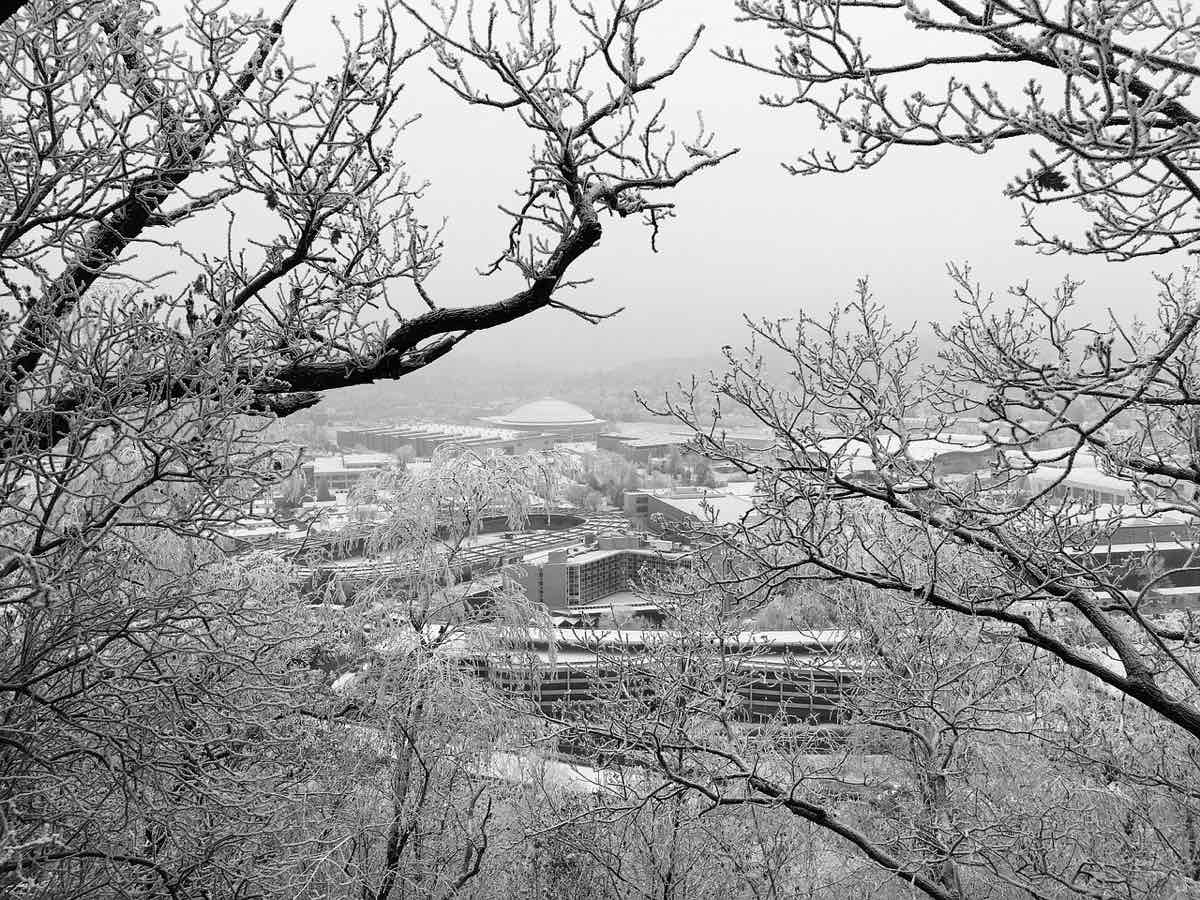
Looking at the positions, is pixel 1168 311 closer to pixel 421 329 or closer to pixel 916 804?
pixel 421 329

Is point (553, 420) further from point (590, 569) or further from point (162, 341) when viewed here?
point (162, 341)

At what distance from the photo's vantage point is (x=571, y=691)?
11.0 metres

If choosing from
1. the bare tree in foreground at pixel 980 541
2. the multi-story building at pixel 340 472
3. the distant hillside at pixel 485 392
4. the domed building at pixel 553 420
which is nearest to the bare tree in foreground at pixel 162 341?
the bare tree in foreground at pixel 980 541

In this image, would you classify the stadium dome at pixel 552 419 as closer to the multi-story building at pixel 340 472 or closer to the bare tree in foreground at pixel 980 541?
the multi-story building at pixel 340 472

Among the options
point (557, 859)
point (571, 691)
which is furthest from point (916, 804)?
point (571, 691)

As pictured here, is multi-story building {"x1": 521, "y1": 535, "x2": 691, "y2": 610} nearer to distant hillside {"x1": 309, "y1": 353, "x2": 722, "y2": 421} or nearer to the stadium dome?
distant hillside {"x1": 309, "y1": 353, "x2": 722, "y2": 421}

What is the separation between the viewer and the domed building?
3197 centimetres

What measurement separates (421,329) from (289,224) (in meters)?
0.95

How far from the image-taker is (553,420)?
1384 inches

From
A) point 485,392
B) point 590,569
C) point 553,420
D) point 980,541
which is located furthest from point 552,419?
point 980,541

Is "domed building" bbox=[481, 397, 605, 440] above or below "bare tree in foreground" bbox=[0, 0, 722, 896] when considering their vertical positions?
below

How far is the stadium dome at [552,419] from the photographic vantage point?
1275 inches

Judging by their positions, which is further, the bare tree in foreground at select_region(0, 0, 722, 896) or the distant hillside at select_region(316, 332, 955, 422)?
the distant hillside at select_region(316, 332, 955, 422)

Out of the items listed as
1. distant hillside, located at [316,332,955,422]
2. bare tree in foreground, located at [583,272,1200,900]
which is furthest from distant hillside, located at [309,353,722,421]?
bare tree in foreground, located at [583,272,1200,900]
